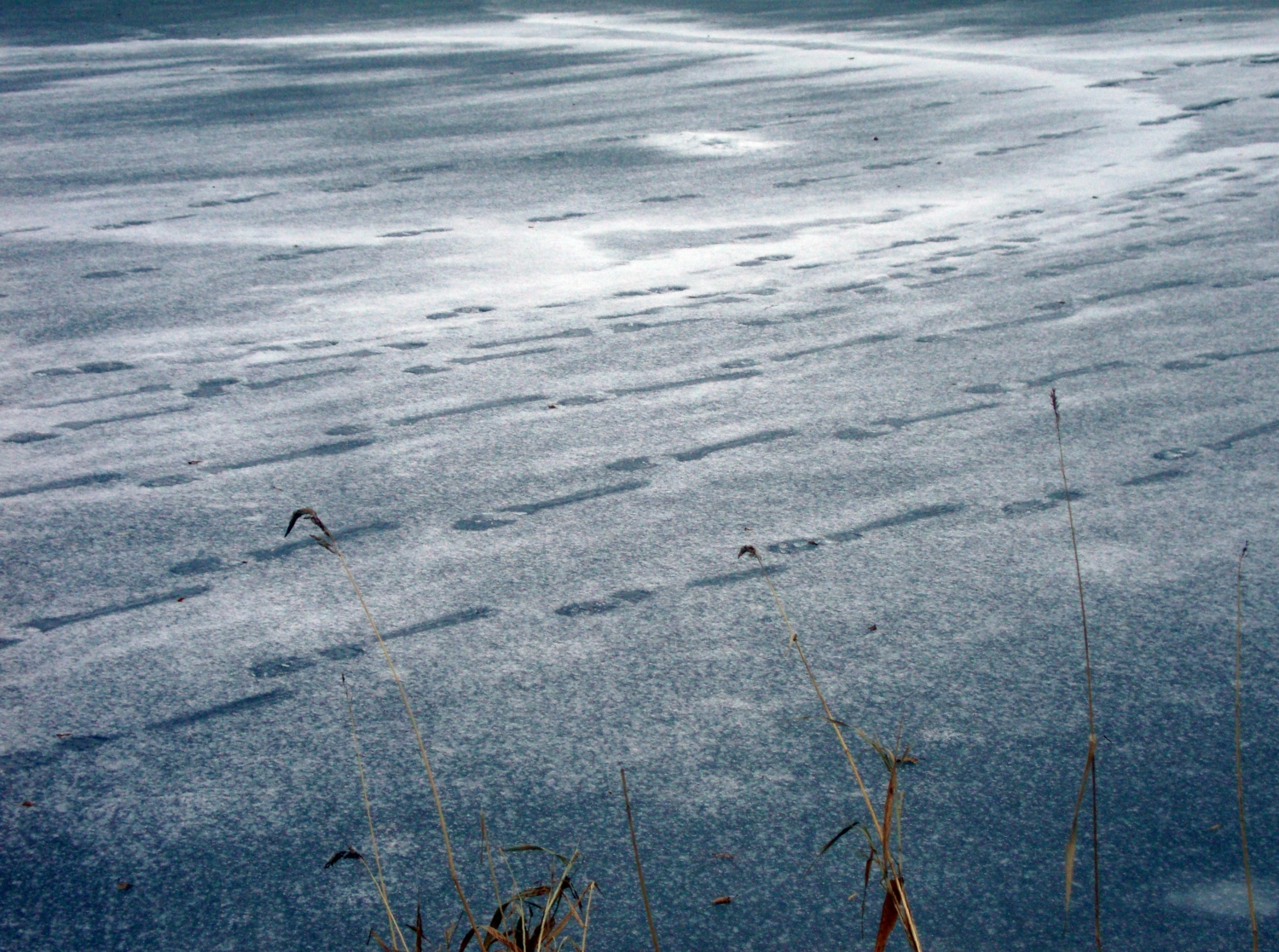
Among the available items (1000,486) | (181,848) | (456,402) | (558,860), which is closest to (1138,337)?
(1000,486)

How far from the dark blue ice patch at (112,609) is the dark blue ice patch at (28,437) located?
1381 mm

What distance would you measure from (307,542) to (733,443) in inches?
53.3

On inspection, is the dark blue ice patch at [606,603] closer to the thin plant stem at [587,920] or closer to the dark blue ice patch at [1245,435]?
the thin plant stem at [587,920]

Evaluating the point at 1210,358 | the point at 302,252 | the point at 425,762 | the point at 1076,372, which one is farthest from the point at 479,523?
the point at 302,252

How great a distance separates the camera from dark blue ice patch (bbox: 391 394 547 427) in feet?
15.1

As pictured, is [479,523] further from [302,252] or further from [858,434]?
[302,252]

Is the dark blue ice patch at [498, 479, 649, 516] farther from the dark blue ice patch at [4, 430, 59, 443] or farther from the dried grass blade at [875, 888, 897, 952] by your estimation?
the dried grass blade at [875, 888, 897, 952]

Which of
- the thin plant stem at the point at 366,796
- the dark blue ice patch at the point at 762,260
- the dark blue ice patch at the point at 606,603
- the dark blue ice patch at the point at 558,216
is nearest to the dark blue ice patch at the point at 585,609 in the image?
the dark blue ice patch at the point at 606,603

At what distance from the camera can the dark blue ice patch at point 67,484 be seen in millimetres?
4098

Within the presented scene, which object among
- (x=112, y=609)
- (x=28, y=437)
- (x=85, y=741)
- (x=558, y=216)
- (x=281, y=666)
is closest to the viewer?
(x=85, y=741)

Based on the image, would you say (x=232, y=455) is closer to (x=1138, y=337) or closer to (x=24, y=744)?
(x=24, y=744)

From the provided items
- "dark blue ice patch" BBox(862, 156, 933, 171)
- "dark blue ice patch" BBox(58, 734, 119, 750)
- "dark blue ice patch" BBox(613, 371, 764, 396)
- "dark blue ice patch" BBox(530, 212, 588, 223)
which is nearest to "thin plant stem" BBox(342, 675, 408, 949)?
"dark blue ice patch" BBox(58, 734, 119, 750)

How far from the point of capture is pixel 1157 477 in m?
3.86

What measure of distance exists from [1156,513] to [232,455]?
277 cm
